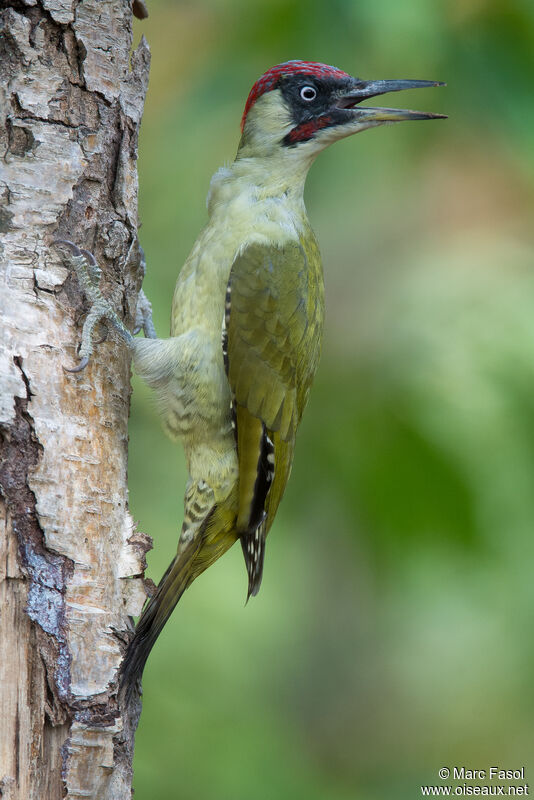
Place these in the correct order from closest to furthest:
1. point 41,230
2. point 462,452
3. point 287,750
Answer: point 41,230 → point 462,452 → point 287,750

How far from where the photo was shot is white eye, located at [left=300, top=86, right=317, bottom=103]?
123 inches

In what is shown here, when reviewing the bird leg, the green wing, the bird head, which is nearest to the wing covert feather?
the green wing

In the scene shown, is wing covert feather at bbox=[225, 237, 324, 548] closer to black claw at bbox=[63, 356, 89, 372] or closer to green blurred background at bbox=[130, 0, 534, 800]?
green blurred background at bbox=[130, 0, 534, 800]

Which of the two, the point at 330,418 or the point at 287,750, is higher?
the point at 330,418

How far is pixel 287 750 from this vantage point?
325 centimetres

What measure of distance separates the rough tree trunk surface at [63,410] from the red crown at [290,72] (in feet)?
2.48

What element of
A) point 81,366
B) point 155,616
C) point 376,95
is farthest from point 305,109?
point 155,616

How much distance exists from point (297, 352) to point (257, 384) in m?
0.21

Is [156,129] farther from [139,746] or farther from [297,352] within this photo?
[139,746]

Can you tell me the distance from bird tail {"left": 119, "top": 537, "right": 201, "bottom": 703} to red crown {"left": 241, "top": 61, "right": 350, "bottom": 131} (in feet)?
5.46

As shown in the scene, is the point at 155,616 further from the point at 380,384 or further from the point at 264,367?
the point at 380,384

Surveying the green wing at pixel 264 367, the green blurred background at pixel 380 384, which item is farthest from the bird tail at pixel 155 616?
the green blurred background at pixel 380 384

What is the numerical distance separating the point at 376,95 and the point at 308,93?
0.26 metres

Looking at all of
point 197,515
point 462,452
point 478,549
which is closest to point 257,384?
point 197,515
